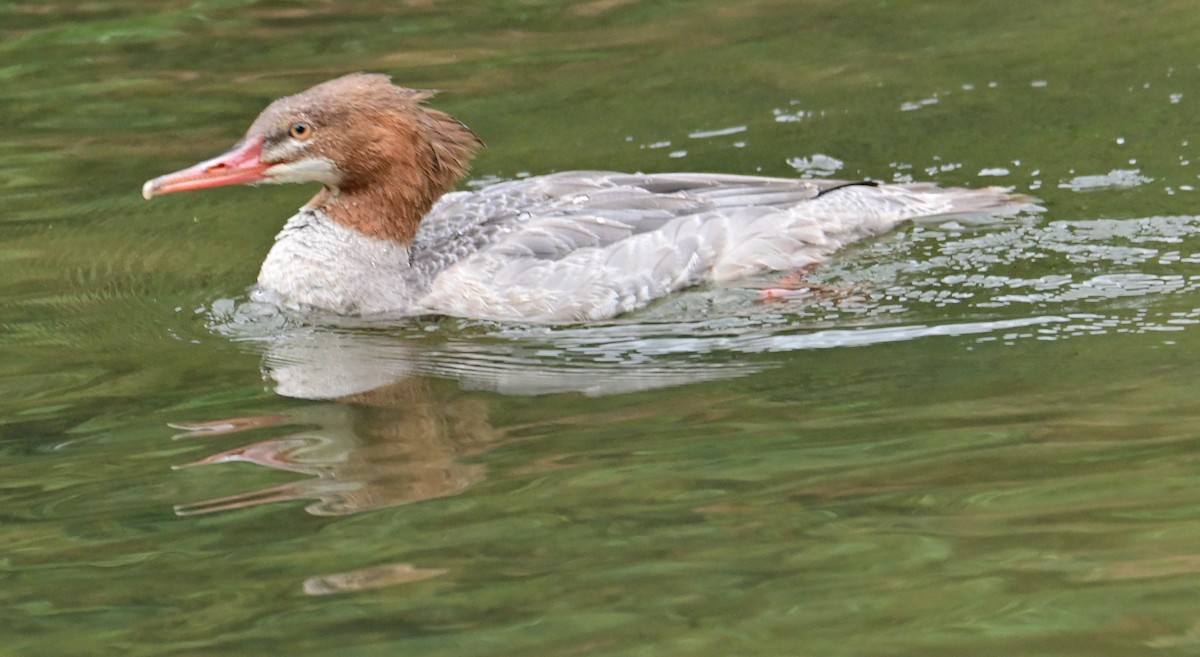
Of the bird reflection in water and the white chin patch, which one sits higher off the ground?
the white chin patch

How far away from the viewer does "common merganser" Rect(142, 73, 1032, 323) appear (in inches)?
304

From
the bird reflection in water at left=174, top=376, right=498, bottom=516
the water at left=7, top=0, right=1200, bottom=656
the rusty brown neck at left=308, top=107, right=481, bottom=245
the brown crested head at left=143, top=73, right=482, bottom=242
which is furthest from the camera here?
the rusty brown neck at left=308, top=107, right=481, bottom=245

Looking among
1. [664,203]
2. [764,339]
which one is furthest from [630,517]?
[664,203]

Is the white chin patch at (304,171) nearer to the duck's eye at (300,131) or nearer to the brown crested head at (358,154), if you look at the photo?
the brown crested head at (358,154)

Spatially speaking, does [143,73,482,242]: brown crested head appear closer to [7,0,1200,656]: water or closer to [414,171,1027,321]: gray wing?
[414,171,1027,321]: gray wing

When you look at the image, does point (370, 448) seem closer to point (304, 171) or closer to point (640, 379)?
point (640, 379)

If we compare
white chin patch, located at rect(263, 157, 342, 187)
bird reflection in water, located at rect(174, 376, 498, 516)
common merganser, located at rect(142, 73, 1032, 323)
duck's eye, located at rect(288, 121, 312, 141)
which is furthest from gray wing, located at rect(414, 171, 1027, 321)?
bird reflection in water, located at rect(174, 376, 498, 516)

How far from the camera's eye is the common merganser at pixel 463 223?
7.72 m

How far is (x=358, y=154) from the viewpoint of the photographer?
7.93 metres

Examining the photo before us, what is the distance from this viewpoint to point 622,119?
10.6 m

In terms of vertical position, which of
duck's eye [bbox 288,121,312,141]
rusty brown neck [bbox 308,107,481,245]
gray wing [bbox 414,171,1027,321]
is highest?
duck's eye [bbox 288,121,312,141]

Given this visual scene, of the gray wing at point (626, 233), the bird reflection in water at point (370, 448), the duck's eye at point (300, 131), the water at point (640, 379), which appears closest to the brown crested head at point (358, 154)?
the duck's eye at point (300, 131)

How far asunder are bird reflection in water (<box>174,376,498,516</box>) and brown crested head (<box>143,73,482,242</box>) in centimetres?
164

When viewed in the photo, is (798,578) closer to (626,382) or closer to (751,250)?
(626,382)
